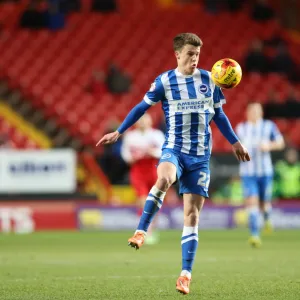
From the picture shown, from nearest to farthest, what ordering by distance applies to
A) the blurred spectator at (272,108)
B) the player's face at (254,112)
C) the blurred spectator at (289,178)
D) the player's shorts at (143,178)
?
the player's face at (254,112) → the player's shorts at (143,178) → the blurred spectator at (289,178) → the blurred spectator at (272,108)

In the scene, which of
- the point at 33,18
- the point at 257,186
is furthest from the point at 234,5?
the point at 257,186

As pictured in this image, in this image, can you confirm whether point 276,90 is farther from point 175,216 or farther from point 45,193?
point 45,193

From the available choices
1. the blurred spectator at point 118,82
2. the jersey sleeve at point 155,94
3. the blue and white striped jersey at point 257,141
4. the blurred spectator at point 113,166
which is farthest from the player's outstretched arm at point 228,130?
the blurred spectator at point 118,82

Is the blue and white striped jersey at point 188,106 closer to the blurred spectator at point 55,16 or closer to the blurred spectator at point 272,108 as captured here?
the blurred spectator at point 272,108

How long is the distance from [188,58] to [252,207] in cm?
607

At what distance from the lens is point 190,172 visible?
24.4ft

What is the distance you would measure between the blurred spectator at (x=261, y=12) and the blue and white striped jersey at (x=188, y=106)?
1997 cm

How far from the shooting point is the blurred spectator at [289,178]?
1836cm

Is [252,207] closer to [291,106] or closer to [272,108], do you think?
[272,108]

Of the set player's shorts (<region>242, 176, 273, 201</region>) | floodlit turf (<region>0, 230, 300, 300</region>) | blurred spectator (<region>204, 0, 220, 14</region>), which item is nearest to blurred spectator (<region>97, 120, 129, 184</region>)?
floodlit turf (<region>0, 230, 300, 300</region>)

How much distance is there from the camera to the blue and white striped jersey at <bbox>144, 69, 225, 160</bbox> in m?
7.46

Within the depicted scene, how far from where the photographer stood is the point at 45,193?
1755 cm

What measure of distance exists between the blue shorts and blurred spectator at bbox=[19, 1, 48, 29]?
684 inches

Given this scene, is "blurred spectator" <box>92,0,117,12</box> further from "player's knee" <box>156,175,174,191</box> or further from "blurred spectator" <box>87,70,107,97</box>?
"player's knee" <box>156,175,174,191</box>
